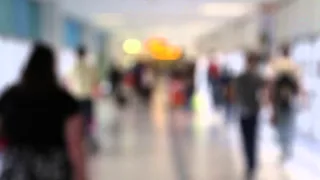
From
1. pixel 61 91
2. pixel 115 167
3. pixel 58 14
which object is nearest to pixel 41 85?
pixel 61 91

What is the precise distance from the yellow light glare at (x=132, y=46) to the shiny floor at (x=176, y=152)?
61.7 feet

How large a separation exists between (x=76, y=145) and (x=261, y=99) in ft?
17.9

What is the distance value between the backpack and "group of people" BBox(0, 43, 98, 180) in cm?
586

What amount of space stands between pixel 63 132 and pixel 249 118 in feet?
15.3

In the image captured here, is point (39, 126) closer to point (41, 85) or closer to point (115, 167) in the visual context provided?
point (41, 85)

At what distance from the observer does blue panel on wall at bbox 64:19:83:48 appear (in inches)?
864

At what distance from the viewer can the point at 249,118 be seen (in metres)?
8.38

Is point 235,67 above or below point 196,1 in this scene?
below

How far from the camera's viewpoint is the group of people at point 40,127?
13.0 feet

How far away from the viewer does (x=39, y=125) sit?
397cm

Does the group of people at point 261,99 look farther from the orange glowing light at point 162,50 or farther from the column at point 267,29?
the orange glowing light at point 162,50

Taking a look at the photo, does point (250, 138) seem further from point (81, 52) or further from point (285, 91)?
point (81, 52)

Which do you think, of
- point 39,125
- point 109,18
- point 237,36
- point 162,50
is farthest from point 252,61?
point 162,50

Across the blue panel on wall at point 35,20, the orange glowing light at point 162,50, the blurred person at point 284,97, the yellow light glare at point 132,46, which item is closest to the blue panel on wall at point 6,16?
the blue panel on wall at point 35,20
